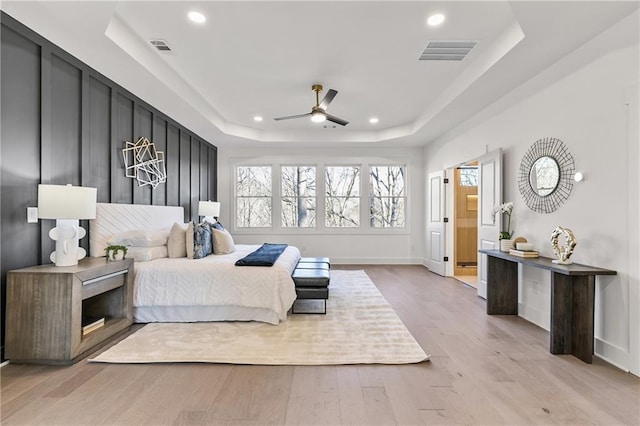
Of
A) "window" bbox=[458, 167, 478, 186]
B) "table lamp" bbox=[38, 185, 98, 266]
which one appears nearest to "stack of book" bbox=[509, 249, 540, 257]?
"window" bbox=[458, 167, 478, 186]

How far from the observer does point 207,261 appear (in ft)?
11.8

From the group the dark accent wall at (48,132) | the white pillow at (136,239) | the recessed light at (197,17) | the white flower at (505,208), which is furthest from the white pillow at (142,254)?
the white flower at (505,208)

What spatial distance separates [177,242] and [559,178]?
437 cm

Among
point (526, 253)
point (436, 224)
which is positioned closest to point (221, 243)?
point (526, 253)

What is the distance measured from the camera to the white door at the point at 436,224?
6199mm

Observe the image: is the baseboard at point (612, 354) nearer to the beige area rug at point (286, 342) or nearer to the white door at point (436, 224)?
the beige area rug at point (286, 342)

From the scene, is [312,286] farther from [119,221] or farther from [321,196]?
[321,196]

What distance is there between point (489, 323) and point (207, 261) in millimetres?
3238

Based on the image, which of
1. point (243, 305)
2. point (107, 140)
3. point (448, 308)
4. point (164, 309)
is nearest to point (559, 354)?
point (448, 308)

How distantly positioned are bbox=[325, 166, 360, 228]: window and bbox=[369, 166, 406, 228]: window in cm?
40

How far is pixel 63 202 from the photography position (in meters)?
2.57

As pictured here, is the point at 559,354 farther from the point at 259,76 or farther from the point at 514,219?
the point at 259,76

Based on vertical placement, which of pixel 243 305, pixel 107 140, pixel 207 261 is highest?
pixel 107 140

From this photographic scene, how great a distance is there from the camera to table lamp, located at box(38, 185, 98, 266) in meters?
2.53
